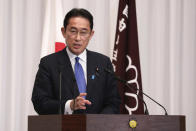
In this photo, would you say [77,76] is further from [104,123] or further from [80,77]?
[104,123]

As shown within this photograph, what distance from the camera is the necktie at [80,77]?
2.75 metres

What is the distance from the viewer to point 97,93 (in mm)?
2756

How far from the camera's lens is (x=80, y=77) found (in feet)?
9.11

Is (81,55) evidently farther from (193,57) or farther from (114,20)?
(193,57)

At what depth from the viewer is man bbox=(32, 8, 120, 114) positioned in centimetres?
267

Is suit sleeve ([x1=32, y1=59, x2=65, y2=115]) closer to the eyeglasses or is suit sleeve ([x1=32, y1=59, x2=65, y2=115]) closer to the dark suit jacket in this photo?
the dark suit jacket

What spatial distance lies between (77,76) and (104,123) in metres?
0.88

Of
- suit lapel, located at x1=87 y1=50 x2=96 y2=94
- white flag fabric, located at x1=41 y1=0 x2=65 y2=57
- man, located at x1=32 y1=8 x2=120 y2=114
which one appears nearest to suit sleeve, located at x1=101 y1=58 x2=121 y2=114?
man, located at x1=32 y1=8 x2=120 y2=114

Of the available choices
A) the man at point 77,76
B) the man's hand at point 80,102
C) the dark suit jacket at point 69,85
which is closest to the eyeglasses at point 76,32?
the man at point 77,76

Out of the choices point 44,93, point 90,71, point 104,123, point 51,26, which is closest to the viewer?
point 104,123

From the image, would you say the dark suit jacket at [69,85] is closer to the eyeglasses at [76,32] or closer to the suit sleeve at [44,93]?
the suit sleeve at [44,93]

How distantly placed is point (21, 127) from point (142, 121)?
2764 mm

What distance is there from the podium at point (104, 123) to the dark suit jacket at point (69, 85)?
Result: 0.48m

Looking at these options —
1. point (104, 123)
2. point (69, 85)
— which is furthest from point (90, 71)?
point (104, 123)
